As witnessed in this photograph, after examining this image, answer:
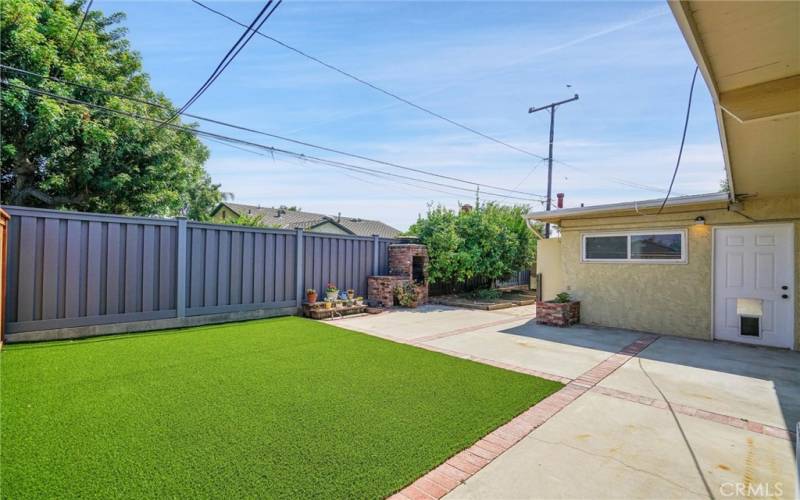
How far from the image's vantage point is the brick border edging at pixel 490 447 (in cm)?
221

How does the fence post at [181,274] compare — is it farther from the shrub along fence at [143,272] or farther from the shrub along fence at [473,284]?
the shrub along fence at [473,284]

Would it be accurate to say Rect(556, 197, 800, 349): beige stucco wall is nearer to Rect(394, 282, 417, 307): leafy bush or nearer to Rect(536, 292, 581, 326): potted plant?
Rect(536, 292, 581, 326): potted plant

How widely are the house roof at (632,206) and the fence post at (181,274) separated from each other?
7560mm

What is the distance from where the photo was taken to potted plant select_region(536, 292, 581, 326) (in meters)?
7.85

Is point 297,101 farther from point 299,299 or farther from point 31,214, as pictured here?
point 31,214

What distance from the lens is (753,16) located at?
76.7 inches

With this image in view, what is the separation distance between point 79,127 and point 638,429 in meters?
13.8

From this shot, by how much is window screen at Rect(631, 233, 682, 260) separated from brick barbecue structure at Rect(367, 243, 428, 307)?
218 inches

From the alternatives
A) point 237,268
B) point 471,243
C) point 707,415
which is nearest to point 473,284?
point 471,243

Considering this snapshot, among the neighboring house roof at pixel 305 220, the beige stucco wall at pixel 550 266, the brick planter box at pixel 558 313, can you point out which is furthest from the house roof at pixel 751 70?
the neighboring house roof at pixel 305 220

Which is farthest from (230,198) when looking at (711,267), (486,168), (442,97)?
(711,267)

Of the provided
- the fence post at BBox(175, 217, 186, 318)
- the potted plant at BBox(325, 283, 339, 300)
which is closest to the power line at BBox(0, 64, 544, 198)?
the fence post at BBox(175, 217, 186, 318)

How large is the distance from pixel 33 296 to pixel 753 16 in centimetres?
834

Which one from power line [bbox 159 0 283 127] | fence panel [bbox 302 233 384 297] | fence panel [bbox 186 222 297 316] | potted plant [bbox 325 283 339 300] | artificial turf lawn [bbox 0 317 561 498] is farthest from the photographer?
fence panel [bbox 302 233 384 297]
